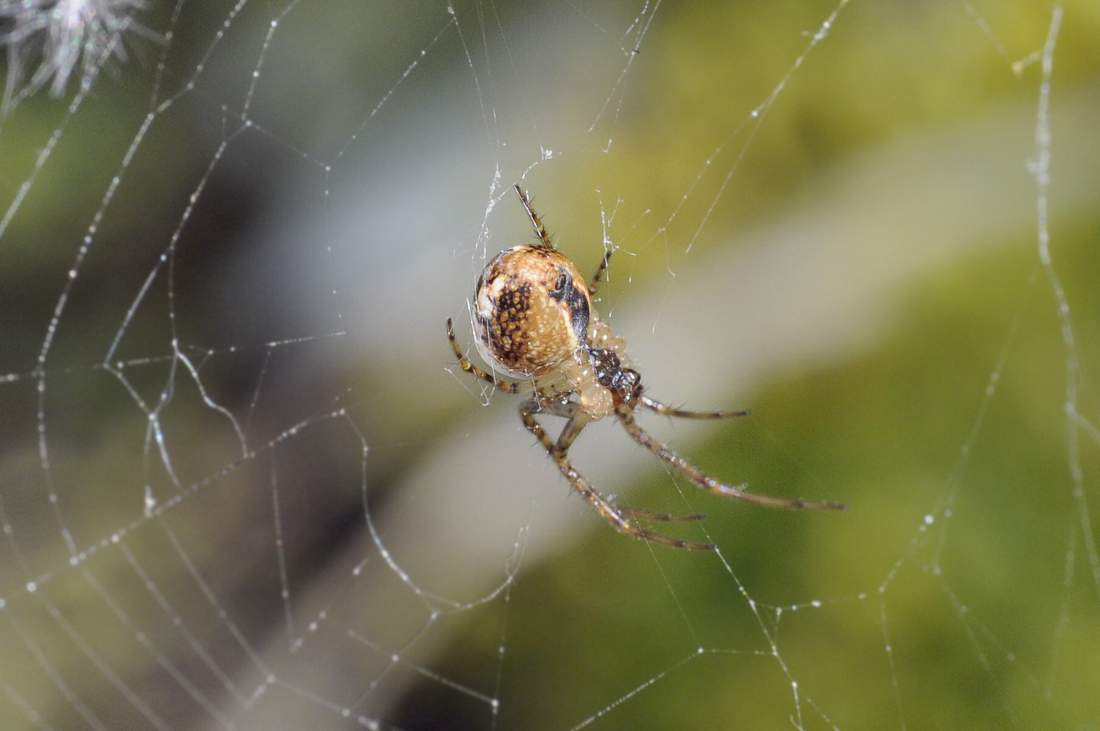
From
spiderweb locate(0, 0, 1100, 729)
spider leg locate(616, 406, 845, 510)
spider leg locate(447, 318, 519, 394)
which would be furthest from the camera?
spiderweb locate(0, 0, 1100, 729)

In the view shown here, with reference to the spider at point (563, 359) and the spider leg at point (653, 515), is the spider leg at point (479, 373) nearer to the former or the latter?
the spider at point (563, 359)

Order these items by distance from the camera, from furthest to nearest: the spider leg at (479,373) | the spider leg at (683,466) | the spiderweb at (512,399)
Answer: the spiderweb at (512,399) → the spider leg at (479,373) → the spider leg at (683,466)

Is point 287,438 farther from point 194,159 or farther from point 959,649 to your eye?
point 959,649

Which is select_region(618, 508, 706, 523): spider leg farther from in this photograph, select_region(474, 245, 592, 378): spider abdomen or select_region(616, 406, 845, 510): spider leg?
select_region(474, 245, 592, 378): spider abdomen

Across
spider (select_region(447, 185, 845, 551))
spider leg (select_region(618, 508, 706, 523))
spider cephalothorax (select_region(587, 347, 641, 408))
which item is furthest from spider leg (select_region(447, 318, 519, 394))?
spider leg (select_region(618, 508, 706, 523))

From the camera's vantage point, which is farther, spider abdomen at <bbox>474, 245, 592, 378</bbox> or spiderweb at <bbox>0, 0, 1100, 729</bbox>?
spiderweb at <bbox>0, 0, 1100, 729</bbox>

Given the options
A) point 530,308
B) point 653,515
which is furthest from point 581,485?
point 530,308

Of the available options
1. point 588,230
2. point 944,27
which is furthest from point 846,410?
point 944,27

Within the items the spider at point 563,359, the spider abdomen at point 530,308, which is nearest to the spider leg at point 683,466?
the spider at point 563,359
